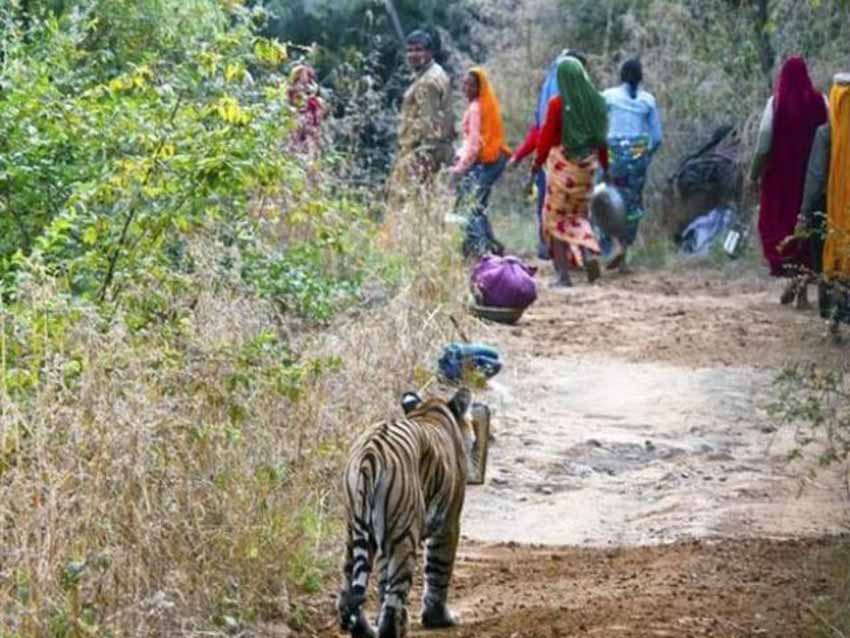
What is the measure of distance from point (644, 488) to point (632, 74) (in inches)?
355

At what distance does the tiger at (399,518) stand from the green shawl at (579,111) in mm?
9901

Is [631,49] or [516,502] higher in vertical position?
[631,49]

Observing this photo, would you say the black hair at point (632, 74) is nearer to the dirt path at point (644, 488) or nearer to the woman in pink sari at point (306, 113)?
the dirt path at point (644, 488)

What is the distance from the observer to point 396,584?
7086 mm

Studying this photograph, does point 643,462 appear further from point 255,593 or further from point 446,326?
point 255,593

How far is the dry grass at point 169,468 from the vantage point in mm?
6180

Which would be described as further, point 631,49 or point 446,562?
point 631,49

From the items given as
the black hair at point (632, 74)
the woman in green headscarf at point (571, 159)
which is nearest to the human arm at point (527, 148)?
the woman in green headscarf at point (571, 159)

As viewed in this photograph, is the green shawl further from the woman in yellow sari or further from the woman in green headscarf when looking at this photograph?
the woman in yellow sari

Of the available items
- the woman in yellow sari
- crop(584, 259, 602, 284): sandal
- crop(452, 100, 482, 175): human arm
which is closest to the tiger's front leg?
the woman in yellow sari

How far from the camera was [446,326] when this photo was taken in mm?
12383

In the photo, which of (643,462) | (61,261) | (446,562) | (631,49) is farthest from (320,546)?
(631,49)

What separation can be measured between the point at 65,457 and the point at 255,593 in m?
1.23

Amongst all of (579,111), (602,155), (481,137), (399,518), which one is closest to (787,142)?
(579,111)
